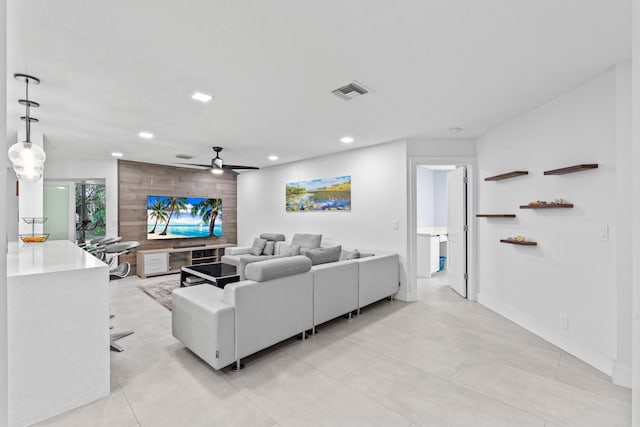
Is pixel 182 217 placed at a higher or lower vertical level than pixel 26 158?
lower

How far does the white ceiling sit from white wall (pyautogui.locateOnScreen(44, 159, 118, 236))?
2406mm

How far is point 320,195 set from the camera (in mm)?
5824

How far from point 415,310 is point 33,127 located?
5691 millimetres

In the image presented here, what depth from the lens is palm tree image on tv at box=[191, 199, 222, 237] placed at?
7.27m

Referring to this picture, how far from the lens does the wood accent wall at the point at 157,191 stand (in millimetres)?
6191

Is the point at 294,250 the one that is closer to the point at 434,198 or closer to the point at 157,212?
the point at 157,212

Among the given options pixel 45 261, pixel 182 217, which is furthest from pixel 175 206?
pixel 45 261

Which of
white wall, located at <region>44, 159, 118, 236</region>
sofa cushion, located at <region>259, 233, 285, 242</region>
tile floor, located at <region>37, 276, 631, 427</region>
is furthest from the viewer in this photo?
sofa cushion, located at <region>259, 233, 285, 242</region>

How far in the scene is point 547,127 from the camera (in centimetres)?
310

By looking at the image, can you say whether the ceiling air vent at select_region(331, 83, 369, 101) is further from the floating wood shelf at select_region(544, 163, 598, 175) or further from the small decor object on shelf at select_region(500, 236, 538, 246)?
the small decor object on shelf at select_region(500, 236, 538, 246)

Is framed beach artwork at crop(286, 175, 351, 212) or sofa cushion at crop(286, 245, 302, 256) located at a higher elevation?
framed beach artwork at crop(286, 175, 351, 212)

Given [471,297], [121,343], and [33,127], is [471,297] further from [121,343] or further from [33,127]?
[33,127]

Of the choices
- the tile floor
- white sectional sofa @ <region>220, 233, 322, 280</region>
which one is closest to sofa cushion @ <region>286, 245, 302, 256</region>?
white sectional sofa @ <region>220, 233, 322, 280</region>

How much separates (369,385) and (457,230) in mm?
3289
